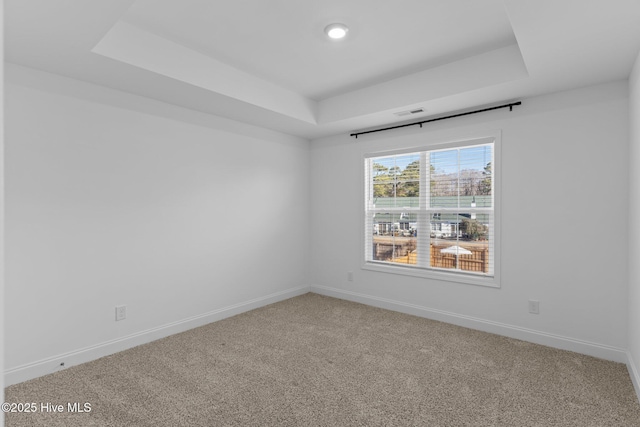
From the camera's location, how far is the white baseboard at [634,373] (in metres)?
2.34

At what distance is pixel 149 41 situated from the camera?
262 cm

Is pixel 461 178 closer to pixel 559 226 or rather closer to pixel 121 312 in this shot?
pixel 559 226

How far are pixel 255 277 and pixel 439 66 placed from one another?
3.04 m

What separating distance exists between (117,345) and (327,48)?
3065 mm

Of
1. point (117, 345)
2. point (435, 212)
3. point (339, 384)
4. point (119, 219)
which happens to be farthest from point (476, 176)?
point (117, 345)

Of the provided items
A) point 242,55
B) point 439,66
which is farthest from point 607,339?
point 242,55

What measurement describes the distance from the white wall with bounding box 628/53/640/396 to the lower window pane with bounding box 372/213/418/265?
1.94 meters

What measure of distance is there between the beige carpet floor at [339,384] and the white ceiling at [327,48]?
225cm

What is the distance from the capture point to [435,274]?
3.90 meters

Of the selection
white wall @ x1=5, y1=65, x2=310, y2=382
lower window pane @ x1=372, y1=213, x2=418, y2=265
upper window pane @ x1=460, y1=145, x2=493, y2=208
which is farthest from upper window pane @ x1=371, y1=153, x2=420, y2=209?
white wall @ x1=5, y1=65, x2=310, y2=382

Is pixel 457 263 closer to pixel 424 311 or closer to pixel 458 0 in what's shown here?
pixel 424 311

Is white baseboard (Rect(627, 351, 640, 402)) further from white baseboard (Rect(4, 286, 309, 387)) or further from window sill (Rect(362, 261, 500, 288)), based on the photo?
white baseboard (Rect(4, 286, 309, 387))

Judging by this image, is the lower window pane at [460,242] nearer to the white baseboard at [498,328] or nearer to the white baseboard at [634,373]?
the white baseboard at [498,328]

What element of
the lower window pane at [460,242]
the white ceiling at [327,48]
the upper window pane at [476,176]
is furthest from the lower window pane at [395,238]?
the white ceiling at [327,48]
